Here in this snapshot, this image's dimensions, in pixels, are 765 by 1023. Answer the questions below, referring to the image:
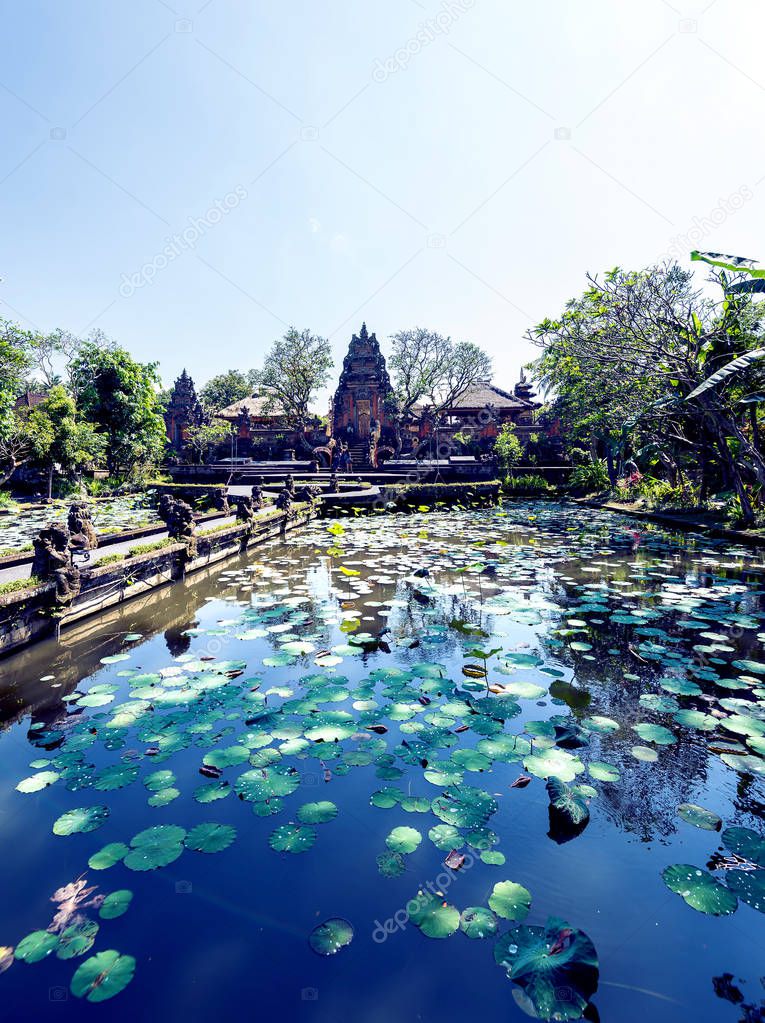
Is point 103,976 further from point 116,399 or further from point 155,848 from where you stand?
point 116,399

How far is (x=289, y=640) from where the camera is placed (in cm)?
451

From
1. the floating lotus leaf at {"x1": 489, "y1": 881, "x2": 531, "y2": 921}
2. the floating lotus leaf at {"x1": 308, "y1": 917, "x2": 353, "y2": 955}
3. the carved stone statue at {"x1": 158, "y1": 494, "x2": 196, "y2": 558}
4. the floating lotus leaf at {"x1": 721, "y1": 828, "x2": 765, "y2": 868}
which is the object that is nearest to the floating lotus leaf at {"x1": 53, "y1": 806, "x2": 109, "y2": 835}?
the floating lotus leaf at {"x1": 308, "y1": 917, "x2": 353, "y2": 955}

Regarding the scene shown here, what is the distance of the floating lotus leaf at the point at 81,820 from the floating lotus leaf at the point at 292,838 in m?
0.84

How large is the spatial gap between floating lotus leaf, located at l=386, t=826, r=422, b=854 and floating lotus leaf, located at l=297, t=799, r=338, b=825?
1.02 feet

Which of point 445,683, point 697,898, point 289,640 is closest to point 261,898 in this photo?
point 697,898

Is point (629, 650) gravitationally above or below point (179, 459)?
below

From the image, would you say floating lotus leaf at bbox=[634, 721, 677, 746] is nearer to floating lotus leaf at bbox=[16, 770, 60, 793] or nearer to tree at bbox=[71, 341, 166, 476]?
floating lotus leaf at bbox=[16, 770, 60, 793]

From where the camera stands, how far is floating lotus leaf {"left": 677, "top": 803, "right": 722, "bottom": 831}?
2096mm

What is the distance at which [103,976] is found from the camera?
146 centimetres

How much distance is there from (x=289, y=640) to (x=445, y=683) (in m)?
1.76

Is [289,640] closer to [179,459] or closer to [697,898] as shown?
[697,898]

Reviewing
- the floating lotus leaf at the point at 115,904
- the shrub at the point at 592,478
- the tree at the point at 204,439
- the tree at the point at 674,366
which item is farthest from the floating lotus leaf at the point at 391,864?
the tree at the point at 204,439

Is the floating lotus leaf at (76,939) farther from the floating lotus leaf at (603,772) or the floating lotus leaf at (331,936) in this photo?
the floating lotus leaf at (603,772)

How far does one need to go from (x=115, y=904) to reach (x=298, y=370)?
112ft
